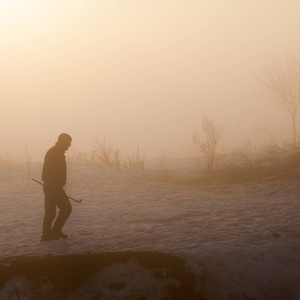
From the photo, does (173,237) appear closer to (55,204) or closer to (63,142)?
(55,204)

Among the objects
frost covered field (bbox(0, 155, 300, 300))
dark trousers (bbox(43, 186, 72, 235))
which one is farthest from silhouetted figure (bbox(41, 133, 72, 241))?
frost covered field (bbox(0, 155, 300, 300))

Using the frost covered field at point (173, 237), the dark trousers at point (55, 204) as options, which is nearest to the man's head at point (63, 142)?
the dark trousers at point (55, 204)

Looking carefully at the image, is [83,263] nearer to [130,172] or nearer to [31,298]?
[31,298]

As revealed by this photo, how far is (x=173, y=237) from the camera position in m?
5.26

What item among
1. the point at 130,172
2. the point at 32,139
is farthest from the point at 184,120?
the point at 130,172

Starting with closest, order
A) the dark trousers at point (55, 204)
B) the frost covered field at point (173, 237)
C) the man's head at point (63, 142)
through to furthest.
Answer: the frost covered field at point (173, 237) → the dark trousers at point (55, 204) → the man's head at point (63, 142)

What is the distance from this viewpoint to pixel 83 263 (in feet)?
14.7

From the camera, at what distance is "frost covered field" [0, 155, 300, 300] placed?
407cm

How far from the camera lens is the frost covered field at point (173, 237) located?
407 centimetres

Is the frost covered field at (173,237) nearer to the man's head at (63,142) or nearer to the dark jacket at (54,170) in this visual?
the dark jacket at (54,170)

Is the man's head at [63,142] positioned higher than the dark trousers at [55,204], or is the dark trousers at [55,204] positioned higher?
the man's head at [63,142]

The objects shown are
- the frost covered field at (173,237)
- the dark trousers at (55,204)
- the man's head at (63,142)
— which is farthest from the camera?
the man's head at (63,142)

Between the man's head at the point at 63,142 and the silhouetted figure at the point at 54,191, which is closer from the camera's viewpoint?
the silhouetted figure at the point at 54,191

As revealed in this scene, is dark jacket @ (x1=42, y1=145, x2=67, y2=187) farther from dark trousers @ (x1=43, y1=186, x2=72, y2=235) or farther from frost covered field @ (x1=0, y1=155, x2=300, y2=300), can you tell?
frost covered field @ (x1=0, y1=155, x2=300, y2=300)
